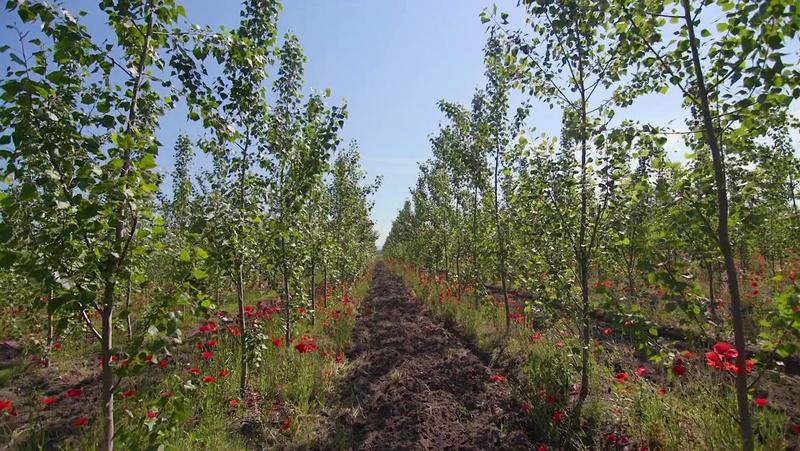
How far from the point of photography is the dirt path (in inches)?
174

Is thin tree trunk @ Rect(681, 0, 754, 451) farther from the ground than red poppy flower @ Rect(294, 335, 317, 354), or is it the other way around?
thin tree trunk @ Rect(681, 0, 754, 451)

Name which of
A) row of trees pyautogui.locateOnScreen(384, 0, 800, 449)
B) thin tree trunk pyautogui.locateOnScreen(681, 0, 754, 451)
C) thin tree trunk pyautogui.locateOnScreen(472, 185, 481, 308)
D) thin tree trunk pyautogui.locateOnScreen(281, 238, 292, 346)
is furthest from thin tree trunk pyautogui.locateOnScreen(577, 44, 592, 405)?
thin tree trunk pyautogui.locateOnScreen(472, 185, 481, 308)

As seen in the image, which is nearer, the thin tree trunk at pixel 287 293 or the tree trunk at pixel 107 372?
the tree trunk at pixel 107 372

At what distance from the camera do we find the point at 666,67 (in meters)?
2.59

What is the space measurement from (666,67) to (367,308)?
1193 cm

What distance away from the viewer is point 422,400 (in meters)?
5.36

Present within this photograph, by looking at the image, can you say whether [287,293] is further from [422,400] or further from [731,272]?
[731,272]

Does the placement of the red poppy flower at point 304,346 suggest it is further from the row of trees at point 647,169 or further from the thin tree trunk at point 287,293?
the row of trees at point 647,169

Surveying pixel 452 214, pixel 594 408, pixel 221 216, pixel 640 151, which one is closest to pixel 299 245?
pixel 221 216

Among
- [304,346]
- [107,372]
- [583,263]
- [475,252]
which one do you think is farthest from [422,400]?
[475,252]

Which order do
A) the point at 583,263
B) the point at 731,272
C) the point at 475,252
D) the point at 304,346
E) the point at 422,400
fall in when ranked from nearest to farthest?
the point at 731,272
the point at 583,263
the point at 304,346
the point at 422,400
the point at 475,252

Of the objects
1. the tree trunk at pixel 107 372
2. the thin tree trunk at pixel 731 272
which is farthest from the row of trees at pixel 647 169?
the tree trunk at pixel 107 372

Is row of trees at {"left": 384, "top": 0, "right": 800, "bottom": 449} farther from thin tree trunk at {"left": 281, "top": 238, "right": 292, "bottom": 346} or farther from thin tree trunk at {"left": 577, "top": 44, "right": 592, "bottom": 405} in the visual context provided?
thin tree trunk at {"left": 281, "top": 238, "right": 292, "bottom": 346}

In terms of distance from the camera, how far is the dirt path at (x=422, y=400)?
4414 mm
